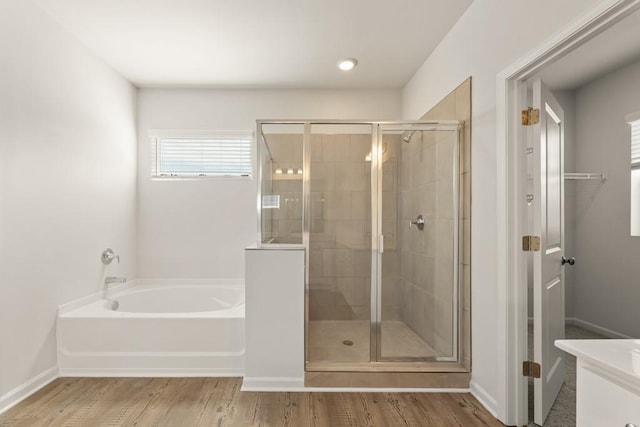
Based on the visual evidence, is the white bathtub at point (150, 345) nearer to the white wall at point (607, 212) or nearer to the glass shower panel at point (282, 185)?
the glass shower panel at point (282, 185)

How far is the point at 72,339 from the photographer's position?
2484 mm

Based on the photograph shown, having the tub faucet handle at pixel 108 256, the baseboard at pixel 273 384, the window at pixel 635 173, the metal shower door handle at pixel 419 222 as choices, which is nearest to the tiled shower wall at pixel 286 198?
the metal shower door handle at pixel 419 222

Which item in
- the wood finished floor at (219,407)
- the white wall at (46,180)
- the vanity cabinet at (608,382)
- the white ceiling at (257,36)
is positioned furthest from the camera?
the white ceiling at (257,36)

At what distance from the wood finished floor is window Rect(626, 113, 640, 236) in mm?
2273

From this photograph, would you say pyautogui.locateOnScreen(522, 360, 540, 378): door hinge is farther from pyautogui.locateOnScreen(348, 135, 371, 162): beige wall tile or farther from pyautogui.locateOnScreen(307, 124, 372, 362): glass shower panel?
pyautogui.locateOnScreen(348, 135, 371, 162): beige wall tile

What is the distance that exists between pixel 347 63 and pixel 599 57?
213 centimetres

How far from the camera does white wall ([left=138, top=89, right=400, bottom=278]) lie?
360 cm

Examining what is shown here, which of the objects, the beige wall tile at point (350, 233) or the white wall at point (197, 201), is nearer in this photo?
the beige wall tile at point (350, 233)

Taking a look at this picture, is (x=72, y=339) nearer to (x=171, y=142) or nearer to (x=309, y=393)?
(x=309, y=393)

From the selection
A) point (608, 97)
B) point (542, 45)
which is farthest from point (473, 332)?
point (608, 97)

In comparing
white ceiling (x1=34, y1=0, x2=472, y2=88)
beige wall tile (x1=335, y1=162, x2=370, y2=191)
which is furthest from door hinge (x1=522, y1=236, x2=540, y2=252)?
white ceiling (x1=34, y1=0, x2=472, y2=88)

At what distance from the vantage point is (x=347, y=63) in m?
3.02

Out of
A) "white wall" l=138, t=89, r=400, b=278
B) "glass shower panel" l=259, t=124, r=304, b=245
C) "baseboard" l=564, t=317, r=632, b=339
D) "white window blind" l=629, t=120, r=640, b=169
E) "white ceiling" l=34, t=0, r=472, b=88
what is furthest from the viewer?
"white wall" l=138, t=89, r=400, b=278

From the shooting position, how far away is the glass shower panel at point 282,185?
2361 millimetres
